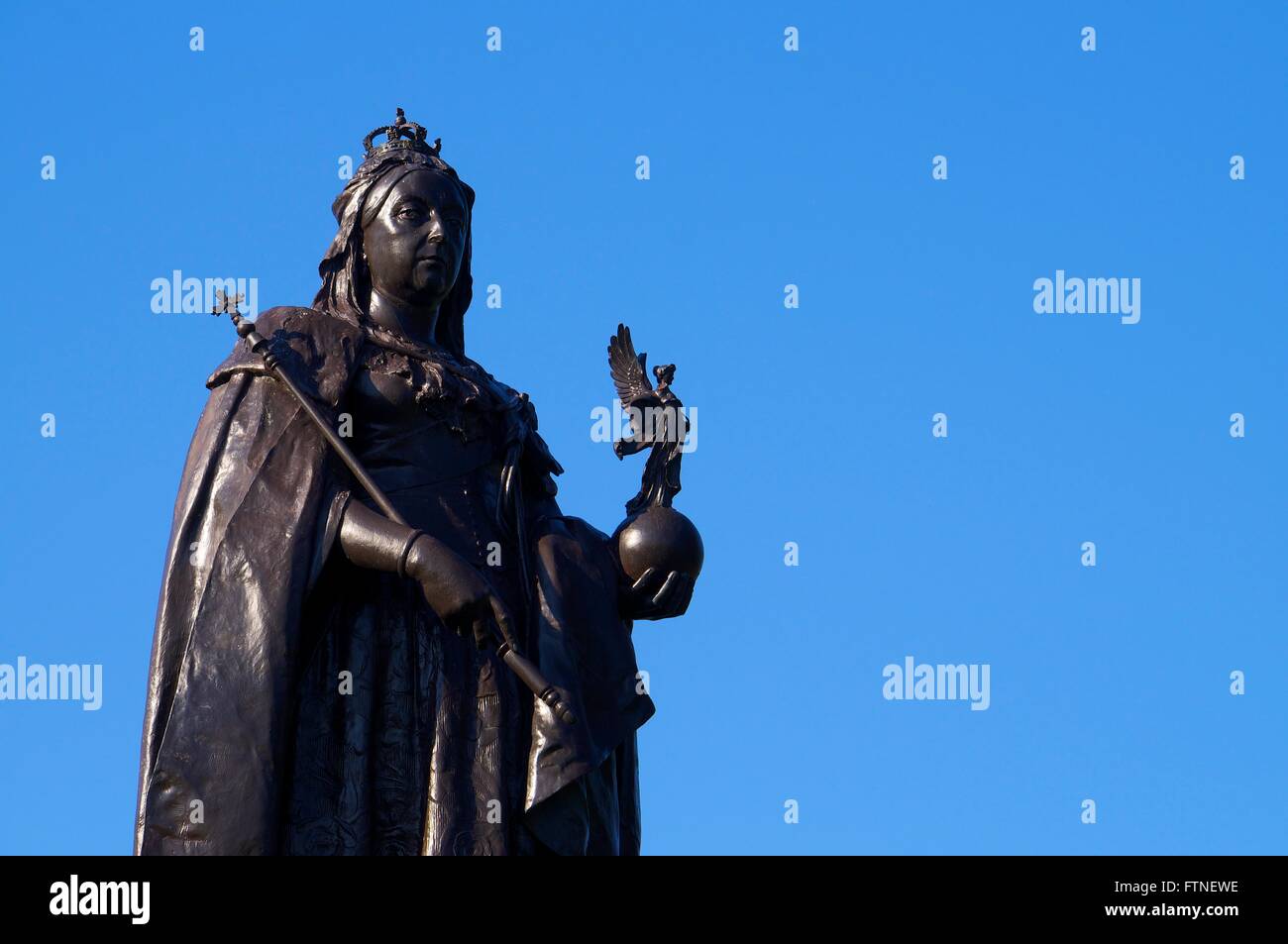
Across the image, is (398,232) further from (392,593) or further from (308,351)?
(392,593)

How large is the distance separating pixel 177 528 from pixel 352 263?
244 cm

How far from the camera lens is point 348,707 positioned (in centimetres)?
2177

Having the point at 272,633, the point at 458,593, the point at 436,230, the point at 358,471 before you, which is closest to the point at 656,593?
the point at 458,593

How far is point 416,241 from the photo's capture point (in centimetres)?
2309

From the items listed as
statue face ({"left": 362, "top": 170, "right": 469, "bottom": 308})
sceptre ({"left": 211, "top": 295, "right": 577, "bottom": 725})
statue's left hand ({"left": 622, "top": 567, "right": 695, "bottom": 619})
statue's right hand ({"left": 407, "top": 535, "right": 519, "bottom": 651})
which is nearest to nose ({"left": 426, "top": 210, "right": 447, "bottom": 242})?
statue face ({"left": 362, "top": 170, "right": 469, "bottom": 308})

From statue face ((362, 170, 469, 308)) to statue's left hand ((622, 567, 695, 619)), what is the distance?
2468mm

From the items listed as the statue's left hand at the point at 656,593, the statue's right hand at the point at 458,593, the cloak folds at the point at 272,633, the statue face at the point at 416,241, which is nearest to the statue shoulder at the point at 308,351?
the cloak folds at the point at 272,633

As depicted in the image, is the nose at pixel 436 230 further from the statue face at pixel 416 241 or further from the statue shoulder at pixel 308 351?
the statue shoulder at pixel 308 351

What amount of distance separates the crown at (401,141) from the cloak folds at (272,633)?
4.53 feet

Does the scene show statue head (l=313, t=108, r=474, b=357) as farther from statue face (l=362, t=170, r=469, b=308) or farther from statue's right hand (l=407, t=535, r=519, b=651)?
statue's right hand (l=407, t=535, r=519, b=651)
